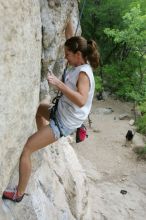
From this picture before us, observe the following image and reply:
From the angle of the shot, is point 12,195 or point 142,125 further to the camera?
point 142,125

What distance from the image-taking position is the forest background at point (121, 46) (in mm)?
17281

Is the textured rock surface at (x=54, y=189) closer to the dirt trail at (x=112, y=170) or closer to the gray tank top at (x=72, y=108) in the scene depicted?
the dirt trail at (x=112, y=170)

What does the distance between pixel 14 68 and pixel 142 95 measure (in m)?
14.9

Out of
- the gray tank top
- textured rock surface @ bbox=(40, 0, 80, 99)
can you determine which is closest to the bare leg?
the gray tank top

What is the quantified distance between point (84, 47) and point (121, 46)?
18658 mm

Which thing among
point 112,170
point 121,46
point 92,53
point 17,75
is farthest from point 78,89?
point 121,46

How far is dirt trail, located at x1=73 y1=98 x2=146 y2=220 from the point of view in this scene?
1038 cm

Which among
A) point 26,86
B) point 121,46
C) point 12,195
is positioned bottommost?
point 121,46

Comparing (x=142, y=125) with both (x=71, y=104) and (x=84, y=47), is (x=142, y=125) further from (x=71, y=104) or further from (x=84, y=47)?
(x=84, y=47)

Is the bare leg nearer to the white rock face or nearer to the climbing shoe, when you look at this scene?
the white rock face

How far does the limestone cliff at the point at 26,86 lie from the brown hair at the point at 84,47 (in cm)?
44

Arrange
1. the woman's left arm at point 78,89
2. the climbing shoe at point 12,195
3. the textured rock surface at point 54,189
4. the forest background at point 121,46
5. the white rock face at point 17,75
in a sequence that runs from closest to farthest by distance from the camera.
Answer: the white rock face at point 17,75, the woman's left arm at point 78,89, the climbing shoe at point 12,195, the textured rock surface at point 54,189, the forest background at point 121,46

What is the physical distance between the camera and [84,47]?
4945 mm

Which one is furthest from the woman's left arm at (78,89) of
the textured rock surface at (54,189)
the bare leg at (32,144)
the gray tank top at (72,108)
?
the textured rock surface at (54,189)
